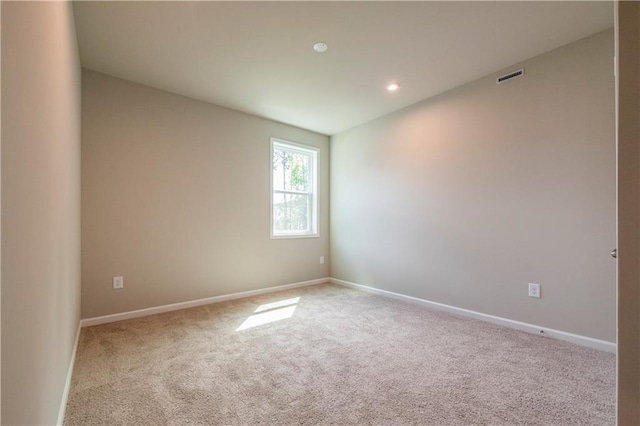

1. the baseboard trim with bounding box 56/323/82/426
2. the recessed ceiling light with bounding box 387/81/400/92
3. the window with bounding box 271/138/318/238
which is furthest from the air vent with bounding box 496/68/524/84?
the baseboard trim with bounding box 56/323/82/426

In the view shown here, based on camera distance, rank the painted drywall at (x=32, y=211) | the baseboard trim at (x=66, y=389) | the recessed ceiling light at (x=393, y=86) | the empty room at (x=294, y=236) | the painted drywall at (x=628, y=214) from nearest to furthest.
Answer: the painted drywall at (x=32, y=211) → the painted drywall at (x=628, y=214) → the empty room at (x=294, y=236) → the baseboard trim at (x=66, y=389) → the recessed ceiling light at (x=393, y=86)

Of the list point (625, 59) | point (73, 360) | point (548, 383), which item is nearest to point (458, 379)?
point (548, 383)

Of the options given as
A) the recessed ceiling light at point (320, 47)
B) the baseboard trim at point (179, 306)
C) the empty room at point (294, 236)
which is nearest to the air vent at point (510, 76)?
the empty room at point (294, 236)

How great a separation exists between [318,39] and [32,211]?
213 cm

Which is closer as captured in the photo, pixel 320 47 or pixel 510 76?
pixel 320 47

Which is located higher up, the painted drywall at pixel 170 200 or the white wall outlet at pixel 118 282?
the painted drywall at pixel 170 200

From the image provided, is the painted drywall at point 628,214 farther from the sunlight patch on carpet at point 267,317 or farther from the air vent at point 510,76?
the sunlight patch on carpet at point 267,317

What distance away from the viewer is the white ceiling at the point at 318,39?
2002 mm

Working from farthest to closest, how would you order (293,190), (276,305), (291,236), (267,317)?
(293,190) → (291,236) → (276,305) → (267,317)

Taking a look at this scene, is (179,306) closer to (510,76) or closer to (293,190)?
(293,190)

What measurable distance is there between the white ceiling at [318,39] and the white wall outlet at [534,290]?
6.63 feet

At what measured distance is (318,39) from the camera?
7.58 feet

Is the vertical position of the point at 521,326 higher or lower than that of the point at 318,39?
lower

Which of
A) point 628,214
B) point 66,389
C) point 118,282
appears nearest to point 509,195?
point 628,214
